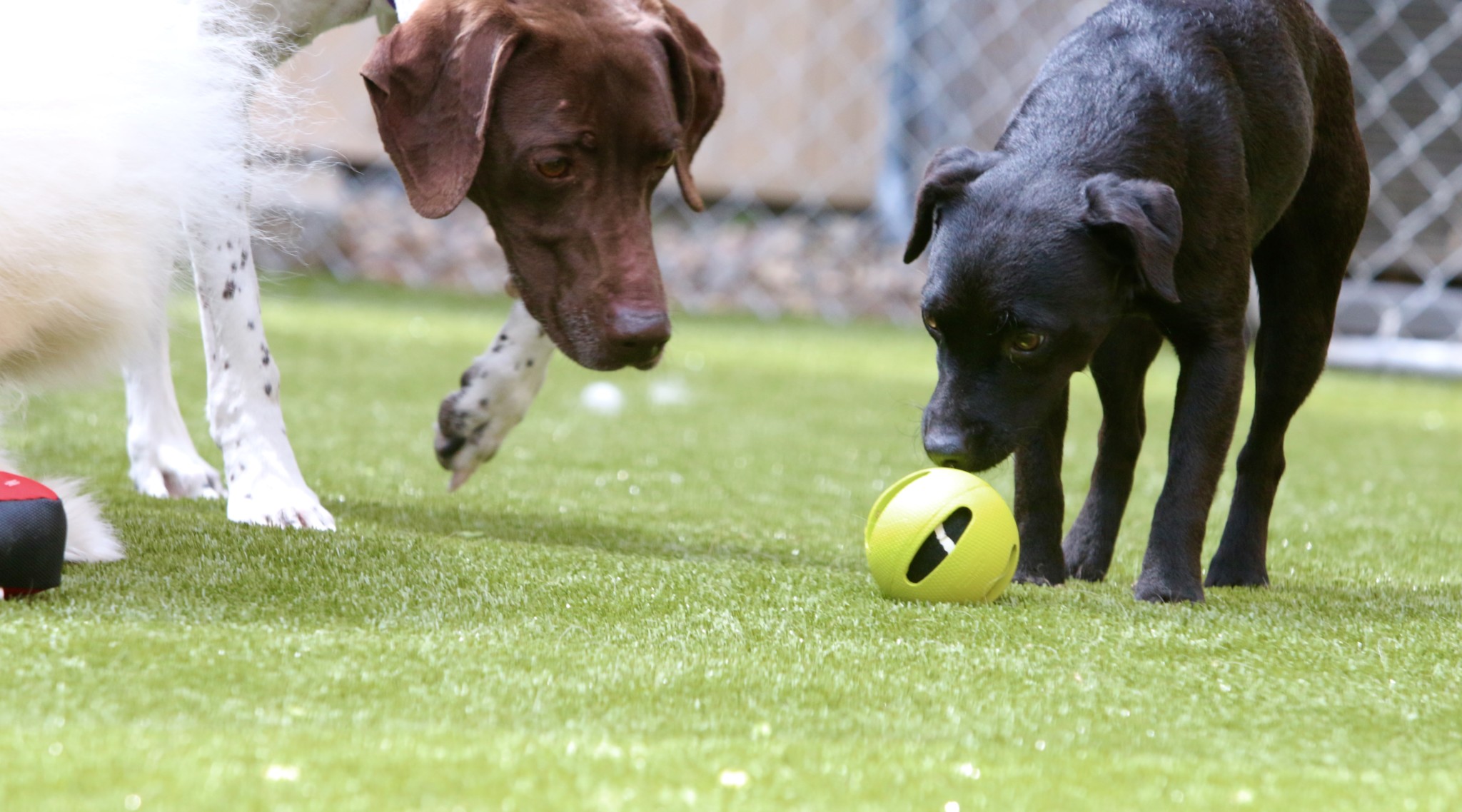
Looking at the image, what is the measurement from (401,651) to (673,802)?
1.47 ft

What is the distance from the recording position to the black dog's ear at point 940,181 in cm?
192

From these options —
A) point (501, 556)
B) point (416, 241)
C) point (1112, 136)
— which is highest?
point (1112, 136)

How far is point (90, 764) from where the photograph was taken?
1.04 m

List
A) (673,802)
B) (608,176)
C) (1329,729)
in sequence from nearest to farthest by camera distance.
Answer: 1. (673,802)
2. (1329,729)
3. (608,176)

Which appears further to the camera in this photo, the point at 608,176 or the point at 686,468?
the point at 686,468

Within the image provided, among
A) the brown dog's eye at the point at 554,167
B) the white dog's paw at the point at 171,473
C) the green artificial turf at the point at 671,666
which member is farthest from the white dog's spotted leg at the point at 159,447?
the brown dog's eye at the point at 554,167

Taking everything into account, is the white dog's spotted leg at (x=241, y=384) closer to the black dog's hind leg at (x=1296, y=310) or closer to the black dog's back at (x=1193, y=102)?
the black dog's back at (x=1193, y=102)

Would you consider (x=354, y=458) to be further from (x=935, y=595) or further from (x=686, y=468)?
(x=935, y=595)

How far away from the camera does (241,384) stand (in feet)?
7.36

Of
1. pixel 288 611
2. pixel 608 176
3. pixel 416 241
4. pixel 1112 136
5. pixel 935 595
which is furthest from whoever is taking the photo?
pixel 416 241

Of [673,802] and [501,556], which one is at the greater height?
[673,802]

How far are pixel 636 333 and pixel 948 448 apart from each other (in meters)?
0.48

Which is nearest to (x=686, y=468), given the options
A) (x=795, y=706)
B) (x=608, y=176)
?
(x=608, y=176)

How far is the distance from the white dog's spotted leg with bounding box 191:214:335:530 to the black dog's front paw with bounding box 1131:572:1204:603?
1.09 metres
